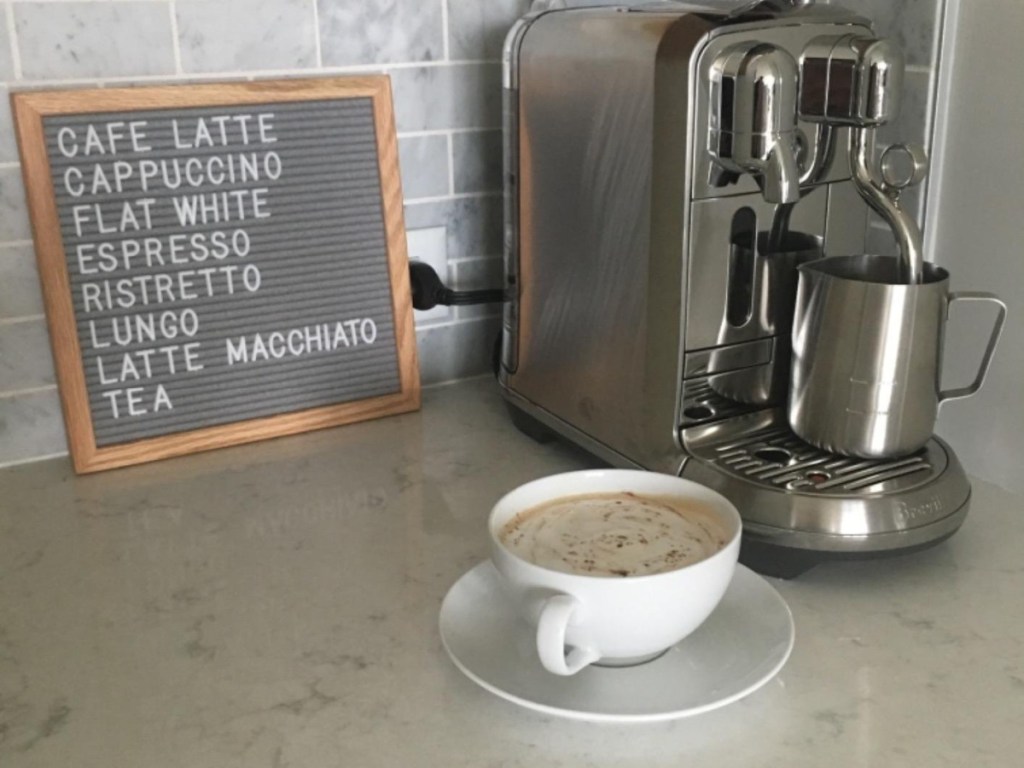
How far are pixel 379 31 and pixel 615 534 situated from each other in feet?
1.83

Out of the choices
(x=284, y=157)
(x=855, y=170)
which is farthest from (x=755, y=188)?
(x=284, y=157)

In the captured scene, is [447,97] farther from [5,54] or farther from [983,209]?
[983,209]

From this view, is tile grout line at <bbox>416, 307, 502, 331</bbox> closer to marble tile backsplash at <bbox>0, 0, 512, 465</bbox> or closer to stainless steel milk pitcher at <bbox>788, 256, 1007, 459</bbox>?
marble tile backsplash at <bbox>0, 0, 512, 465</bbox>

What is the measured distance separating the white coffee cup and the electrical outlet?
1.57 feet

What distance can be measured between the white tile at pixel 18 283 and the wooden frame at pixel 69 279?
23 mm

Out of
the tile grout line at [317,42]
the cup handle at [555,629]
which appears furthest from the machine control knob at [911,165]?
the tile grout line at [317,42]

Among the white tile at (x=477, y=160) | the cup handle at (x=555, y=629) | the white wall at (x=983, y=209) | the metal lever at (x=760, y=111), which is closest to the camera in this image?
the cup handle at (x=555, y=629)

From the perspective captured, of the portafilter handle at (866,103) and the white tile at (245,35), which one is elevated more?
the white tile at (245,35)

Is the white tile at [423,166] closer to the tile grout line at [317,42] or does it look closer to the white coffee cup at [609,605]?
the tile grout line at [317,42]

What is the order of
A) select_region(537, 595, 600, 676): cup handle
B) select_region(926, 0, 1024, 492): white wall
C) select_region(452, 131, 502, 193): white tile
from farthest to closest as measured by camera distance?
select_region(452, 131, 502, 193): white tile → select_region(926, 0, 1024, 492): white wall → select_region(537, 595, 600, 676): cup handle

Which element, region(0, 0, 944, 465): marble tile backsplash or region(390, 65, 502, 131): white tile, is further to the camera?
region(390, 65, 502, 131): white tile

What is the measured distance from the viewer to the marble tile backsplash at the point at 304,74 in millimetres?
857

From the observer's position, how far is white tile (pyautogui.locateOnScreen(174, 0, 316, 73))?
0.90 metres

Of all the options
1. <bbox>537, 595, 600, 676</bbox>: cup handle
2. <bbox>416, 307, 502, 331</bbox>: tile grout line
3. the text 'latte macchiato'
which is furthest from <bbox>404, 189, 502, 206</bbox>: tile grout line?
<bbox>537, 595, 600, 676</bbox>: cup handle
